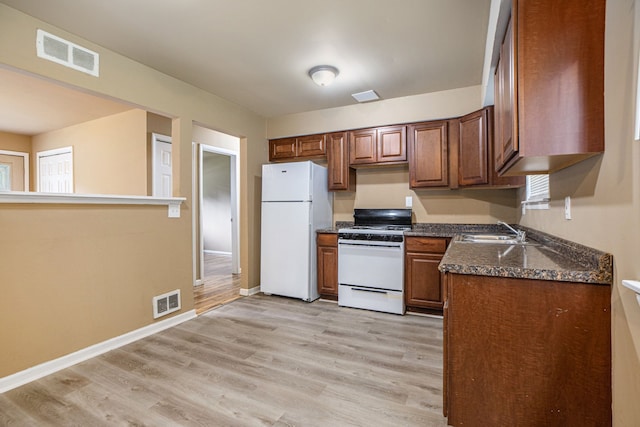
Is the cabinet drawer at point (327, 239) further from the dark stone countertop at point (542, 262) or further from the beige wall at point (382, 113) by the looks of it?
the dark stone countertop at point (542, 262)

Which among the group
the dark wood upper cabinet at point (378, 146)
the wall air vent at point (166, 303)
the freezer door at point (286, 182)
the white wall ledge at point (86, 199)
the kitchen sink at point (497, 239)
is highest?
the dark wood upper cabinet at point (378, 146)

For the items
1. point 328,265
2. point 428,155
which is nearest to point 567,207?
point 428,155

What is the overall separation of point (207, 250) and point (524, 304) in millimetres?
7475

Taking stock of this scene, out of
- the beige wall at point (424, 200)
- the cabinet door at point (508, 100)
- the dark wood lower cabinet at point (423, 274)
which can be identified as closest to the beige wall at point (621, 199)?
the cabinet door at point (508, 100)

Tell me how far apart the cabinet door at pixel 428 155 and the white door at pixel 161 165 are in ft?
9.73

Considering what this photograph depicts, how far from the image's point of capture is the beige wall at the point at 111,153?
11.9 feet

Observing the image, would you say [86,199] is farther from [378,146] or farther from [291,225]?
[378,146]

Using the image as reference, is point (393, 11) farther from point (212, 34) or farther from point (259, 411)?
point (259, 411)

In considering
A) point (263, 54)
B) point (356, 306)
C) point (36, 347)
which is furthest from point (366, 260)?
point (36, 347)

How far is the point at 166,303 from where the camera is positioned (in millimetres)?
2869

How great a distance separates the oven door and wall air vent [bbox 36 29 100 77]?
275 centimetres

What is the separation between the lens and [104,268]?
7.92 ft

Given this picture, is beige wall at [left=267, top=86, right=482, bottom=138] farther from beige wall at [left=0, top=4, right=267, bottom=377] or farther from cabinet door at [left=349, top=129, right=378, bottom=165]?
beige wall at [left=0, top=4, right=267, bottom=377]

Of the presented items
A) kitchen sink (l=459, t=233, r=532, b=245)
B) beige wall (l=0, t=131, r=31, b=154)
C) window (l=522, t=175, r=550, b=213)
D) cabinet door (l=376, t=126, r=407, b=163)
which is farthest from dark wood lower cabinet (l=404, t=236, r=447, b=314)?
beige wall (l=0, t=131, r=31, b=154)
